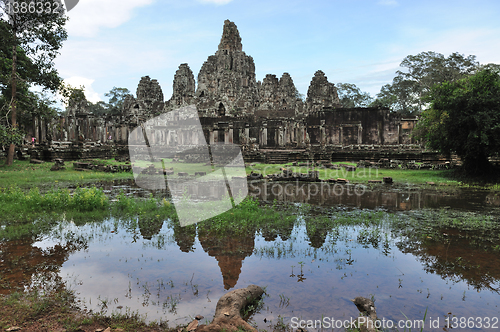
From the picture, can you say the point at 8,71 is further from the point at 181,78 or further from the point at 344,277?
the point at 181,78

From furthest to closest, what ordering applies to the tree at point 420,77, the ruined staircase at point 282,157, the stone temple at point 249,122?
the tree at point 420,77 → the stone temple at point 249,122 → the ruined staircase at point 282,157

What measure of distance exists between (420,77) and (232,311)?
58.0m

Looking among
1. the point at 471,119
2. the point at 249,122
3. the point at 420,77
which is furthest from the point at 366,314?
the point at 420,77

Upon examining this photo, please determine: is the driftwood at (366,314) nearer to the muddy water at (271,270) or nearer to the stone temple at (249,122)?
the muddy water at (271,270)

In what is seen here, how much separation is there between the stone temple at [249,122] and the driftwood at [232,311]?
1736 centimetres

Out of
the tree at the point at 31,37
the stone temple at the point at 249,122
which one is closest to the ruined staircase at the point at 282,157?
the stone temple at the point at 249,122

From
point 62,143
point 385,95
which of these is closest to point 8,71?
point 62,143

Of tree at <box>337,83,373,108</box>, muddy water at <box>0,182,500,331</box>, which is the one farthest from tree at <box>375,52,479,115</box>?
muddy water at <box>0,182,500,331</box>

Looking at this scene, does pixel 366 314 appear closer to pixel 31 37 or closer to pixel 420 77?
pixel 31 37

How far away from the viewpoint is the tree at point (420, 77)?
43594 mm

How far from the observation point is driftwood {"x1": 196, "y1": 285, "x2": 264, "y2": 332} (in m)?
3.04

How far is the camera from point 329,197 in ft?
35.2

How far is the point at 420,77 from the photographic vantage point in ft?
165

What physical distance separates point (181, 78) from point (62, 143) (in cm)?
2583
